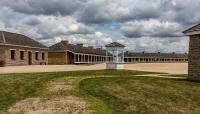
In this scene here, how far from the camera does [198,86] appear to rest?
660 inches

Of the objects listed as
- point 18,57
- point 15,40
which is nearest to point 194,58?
point 18,57

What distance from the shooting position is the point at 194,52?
63.2ft

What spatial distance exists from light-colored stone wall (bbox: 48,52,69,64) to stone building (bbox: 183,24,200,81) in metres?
35.9

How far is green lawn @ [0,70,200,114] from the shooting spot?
41.4 feet

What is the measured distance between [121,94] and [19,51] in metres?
29.5

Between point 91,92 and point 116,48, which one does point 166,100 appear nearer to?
point 91,92

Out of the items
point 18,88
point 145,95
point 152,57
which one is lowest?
point 145,95

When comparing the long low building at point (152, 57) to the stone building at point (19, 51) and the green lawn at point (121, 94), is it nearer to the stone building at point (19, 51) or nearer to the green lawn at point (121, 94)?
the stone building at point (19, 51)

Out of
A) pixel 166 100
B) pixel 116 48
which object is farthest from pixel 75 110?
A: pixel 116 48

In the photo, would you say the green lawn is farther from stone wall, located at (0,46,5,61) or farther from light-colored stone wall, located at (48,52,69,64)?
light-colored stone wall, located at (48,52,69,64)

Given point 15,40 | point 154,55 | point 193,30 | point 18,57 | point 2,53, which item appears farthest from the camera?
point 154,55

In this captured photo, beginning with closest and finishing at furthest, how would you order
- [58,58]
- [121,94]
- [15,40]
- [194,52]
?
[121,94] → [194,52] → [15,40] → [58,58]

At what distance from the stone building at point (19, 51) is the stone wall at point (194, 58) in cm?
2528

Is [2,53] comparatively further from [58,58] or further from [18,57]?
[58,58]
